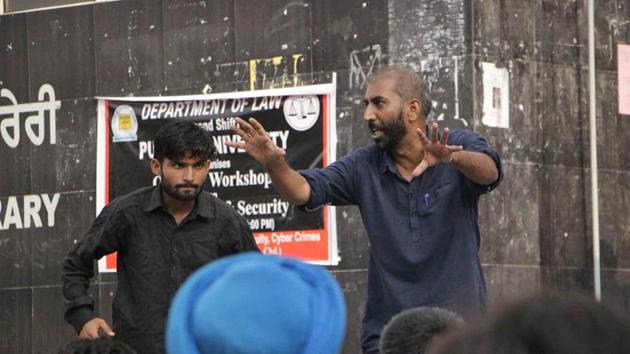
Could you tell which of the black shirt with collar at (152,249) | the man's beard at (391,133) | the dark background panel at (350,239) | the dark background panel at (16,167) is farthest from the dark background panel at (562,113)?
the man's beard at (391,133)

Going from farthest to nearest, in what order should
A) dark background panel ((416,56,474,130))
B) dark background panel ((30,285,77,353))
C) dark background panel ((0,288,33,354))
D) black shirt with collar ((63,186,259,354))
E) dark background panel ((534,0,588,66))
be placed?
dark background panel ((0,288,33,354)), dark background panel ((30,285,77,353)), dark background panel ((534,0,588,66)), dark background panel ((416,56,474,130)), black shirt with collar ((63,186,259,354))

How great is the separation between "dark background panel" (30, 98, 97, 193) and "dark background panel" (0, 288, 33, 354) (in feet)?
3.27

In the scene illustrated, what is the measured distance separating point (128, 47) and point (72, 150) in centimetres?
106

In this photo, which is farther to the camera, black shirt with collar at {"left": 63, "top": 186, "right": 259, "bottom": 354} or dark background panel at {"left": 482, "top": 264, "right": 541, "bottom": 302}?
dark background panel at {"left": 482, "top": 264, "right": 541, "bottom": 302}

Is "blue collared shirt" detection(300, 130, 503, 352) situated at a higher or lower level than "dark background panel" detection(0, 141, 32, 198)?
lower

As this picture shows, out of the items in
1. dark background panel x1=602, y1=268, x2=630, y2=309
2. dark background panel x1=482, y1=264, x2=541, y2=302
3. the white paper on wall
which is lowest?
dark background panel x1=602, y1=268, x2=630, y2=309

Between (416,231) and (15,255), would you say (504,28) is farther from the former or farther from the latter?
(416,231)

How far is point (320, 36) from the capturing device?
12281 mm

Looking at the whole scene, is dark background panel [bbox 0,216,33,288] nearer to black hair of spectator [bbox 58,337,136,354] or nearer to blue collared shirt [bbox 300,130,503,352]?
blue collared shirt [bbox 300,130,503,352]

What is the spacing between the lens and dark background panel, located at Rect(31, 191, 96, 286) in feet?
44.3

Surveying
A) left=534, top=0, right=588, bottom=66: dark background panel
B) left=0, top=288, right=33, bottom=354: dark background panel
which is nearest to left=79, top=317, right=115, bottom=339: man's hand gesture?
left=534, top=0, right=588, bottom=66: dark background panel

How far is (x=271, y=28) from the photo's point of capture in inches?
495

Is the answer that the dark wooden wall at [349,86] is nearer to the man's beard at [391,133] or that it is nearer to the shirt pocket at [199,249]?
the shirt pocket at [199,249]

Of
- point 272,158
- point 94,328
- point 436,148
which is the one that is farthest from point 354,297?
point 436,148
